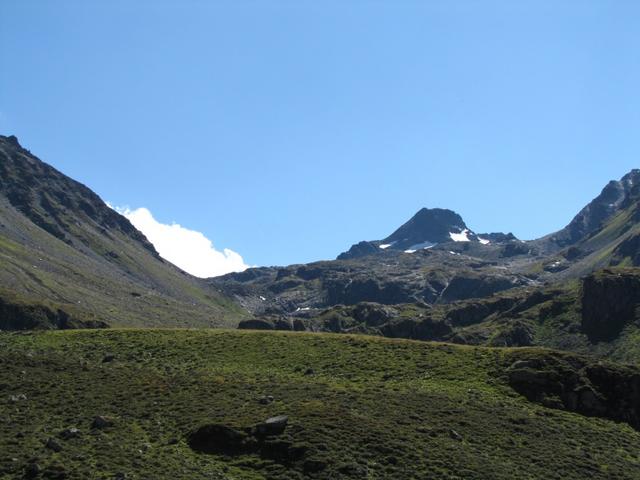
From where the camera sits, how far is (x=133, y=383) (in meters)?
68.1

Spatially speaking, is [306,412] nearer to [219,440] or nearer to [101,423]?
[219,440]

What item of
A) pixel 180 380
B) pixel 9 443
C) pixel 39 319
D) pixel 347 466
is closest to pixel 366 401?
pixel 347 466

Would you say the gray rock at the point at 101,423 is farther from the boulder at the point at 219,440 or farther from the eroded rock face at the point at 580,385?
the eroded rock face at the point at 580,385

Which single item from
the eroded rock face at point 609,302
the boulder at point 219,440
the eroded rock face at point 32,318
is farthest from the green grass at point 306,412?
the eroded rock face at point 609,302

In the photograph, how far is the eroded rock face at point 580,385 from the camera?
6844cm

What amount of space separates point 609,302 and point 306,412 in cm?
14953

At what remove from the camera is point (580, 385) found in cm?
7081

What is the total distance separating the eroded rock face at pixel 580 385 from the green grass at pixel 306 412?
201 centimetres

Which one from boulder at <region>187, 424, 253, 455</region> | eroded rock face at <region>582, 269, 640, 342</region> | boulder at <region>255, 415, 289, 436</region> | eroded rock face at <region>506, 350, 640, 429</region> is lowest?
boulder at <region>187, 424, 253, 455</region>

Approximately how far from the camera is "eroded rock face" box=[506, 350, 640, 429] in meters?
68.4

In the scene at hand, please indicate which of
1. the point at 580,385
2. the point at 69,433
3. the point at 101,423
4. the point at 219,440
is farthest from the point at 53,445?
the point at 580,385

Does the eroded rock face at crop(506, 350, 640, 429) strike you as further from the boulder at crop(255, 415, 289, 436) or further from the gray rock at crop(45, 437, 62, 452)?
the gray rock at crop(45, 437, 62, 452)

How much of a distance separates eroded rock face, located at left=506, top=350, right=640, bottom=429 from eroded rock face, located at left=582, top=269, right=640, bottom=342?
108064 millimetres

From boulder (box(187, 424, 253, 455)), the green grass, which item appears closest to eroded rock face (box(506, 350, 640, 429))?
the green grass
